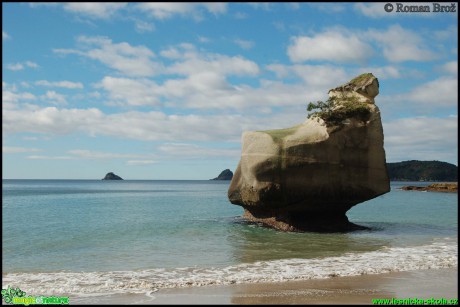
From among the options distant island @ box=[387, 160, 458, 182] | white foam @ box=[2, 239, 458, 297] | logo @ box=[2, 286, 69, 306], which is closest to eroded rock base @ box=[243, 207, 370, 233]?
white foam @ box=[2, 239, 458, 297]

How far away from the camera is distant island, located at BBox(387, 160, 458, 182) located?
167750mm

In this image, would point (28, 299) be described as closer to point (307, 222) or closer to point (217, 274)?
point (217, 274)

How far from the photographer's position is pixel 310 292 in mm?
10305

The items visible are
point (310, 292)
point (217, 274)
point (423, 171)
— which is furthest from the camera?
point (423, 171)

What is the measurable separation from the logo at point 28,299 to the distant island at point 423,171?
556 feet

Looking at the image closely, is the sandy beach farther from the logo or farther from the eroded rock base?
the eroded rock base

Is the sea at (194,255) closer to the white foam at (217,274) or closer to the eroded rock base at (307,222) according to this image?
the white foam at (217,274)

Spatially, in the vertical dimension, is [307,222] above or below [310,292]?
above

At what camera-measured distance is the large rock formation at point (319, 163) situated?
73.3 ft

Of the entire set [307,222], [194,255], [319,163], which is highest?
[319,163]

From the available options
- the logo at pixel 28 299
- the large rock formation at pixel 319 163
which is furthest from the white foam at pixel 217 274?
the large rock formation at pixel 319 163

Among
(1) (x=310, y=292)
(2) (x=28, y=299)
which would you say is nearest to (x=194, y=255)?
(1) (x=310, y=292)

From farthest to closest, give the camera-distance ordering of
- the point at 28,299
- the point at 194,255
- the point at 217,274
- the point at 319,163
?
the point at 319,163 < the point at 194,255 < the point at 217,274 < the point at 28,299

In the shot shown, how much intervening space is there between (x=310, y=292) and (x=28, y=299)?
6340 mm
